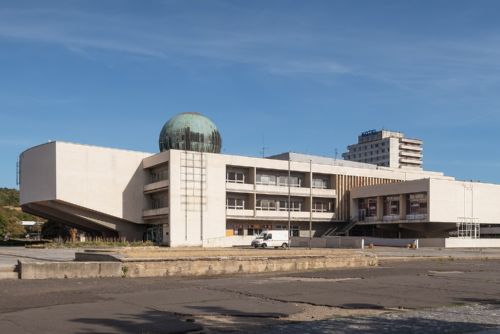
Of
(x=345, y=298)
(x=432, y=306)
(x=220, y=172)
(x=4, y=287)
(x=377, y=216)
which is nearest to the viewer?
(x=432, y=306)

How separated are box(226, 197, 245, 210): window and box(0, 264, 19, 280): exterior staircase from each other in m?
59.9

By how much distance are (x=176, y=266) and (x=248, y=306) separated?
349 inches

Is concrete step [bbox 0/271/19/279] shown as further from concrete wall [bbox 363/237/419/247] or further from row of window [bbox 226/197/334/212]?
row of window [bbox 226/197/334/212]

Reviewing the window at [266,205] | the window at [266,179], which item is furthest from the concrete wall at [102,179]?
the window at [266,205]

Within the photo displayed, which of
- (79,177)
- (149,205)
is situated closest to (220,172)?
(149,205)

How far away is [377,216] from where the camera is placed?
272 feet

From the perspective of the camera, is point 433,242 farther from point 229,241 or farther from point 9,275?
point 9,275

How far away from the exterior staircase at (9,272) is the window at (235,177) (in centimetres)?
6057

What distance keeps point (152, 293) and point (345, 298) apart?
187 inches

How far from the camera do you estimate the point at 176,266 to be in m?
20.9

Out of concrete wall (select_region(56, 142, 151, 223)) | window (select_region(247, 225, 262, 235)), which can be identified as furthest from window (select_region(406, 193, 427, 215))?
concrete wall (select_region(56, 142, 151, 223))

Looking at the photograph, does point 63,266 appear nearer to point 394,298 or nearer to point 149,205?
point 394,298

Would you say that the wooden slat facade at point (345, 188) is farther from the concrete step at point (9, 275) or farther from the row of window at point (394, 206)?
the concrete step at point (9, 275)

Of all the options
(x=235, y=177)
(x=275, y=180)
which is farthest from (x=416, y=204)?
(x=235, y=177)
